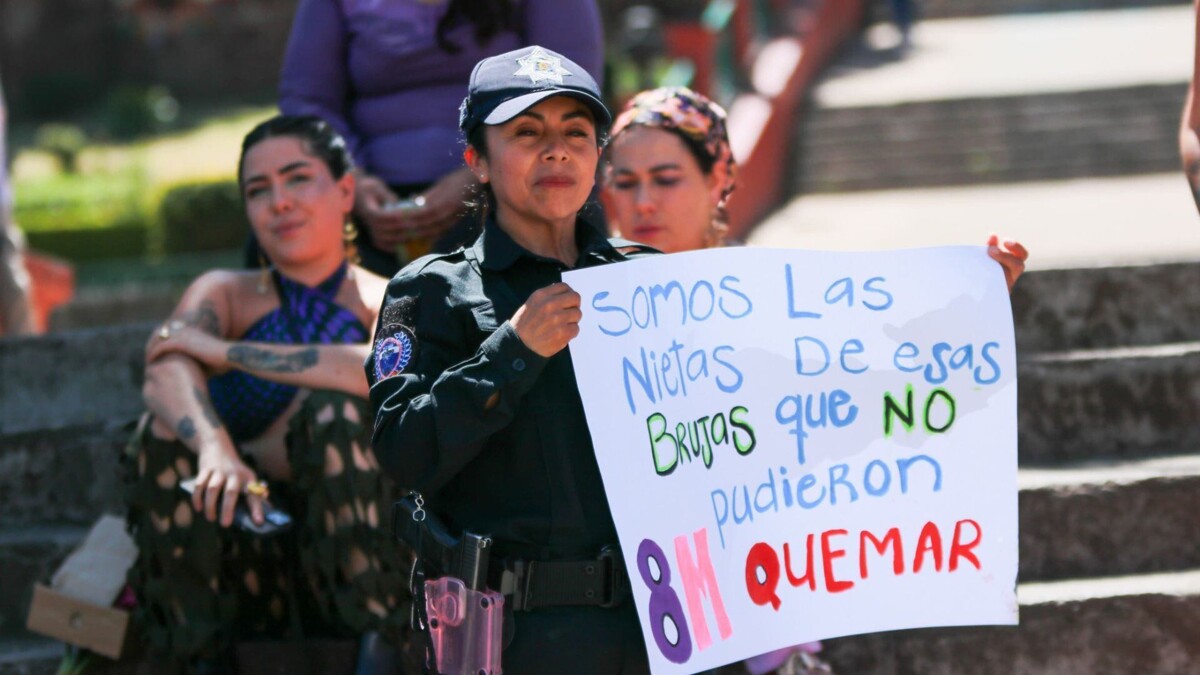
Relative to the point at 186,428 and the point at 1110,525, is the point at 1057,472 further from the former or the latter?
the point at 186,428

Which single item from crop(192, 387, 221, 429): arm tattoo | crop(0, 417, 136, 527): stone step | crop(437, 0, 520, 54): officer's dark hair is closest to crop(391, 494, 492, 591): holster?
crop(192, 387, 221, 429): arm tattoo

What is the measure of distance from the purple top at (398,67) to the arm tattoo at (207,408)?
937 millimetres

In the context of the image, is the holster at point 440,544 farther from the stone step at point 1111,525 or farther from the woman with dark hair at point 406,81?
the stone step at point 1111,525

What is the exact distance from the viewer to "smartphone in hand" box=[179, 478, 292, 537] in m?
3.79

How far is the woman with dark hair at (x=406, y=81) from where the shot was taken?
4484 millimetres

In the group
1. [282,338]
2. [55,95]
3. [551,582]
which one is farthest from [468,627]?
[55,95]

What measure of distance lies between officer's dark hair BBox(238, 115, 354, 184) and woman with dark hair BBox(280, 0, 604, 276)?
0.16 metres

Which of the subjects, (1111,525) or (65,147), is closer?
(1111,525)

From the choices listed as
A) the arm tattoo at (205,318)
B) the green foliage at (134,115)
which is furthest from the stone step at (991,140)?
the green foliage at (134,115)

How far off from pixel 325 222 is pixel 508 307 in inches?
59.0

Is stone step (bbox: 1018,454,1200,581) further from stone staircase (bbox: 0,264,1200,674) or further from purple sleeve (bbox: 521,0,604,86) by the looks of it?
purple sleeve (bbox: 521,0,604,86)

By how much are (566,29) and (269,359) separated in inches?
47.2

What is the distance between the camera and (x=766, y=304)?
10.2ft

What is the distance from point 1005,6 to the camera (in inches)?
644
